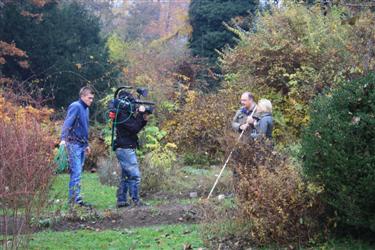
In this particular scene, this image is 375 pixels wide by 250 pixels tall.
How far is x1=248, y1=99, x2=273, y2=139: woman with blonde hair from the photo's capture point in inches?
334

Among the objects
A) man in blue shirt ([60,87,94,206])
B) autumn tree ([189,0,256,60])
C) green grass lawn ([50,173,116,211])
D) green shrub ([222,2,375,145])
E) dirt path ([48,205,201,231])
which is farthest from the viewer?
autumn tree ([189,0,256,60])

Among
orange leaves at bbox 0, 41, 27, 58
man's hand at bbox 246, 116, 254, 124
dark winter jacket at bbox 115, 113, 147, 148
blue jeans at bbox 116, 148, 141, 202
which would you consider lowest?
blue jeans at bbox 116, 148, 141, 202

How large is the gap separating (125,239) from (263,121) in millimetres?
2899

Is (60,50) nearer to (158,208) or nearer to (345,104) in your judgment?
(158,208)

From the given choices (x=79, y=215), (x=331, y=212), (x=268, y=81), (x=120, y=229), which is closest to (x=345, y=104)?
(x=331, y=212)

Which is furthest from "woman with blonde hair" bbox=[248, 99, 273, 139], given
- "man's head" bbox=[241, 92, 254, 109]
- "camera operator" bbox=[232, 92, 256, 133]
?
"man's head" bbox=[241, 92, 254, 109]

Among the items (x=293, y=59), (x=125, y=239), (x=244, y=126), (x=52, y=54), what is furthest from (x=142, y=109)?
(x=52, y=54)

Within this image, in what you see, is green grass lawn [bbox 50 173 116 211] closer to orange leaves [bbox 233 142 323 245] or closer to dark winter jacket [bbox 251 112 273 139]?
dark winter jacket [bbox 251 112 273 139]

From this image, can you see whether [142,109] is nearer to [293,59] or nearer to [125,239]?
[125,239]

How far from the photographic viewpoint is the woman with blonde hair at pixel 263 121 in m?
8.48

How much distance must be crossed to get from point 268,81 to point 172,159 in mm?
4333

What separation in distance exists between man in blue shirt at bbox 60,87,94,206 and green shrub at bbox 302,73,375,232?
Result: 159 inches

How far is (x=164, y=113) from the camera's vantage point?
17078 mm

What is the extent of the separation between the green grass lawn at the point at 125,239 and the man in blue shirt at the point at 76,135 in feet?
4.88
